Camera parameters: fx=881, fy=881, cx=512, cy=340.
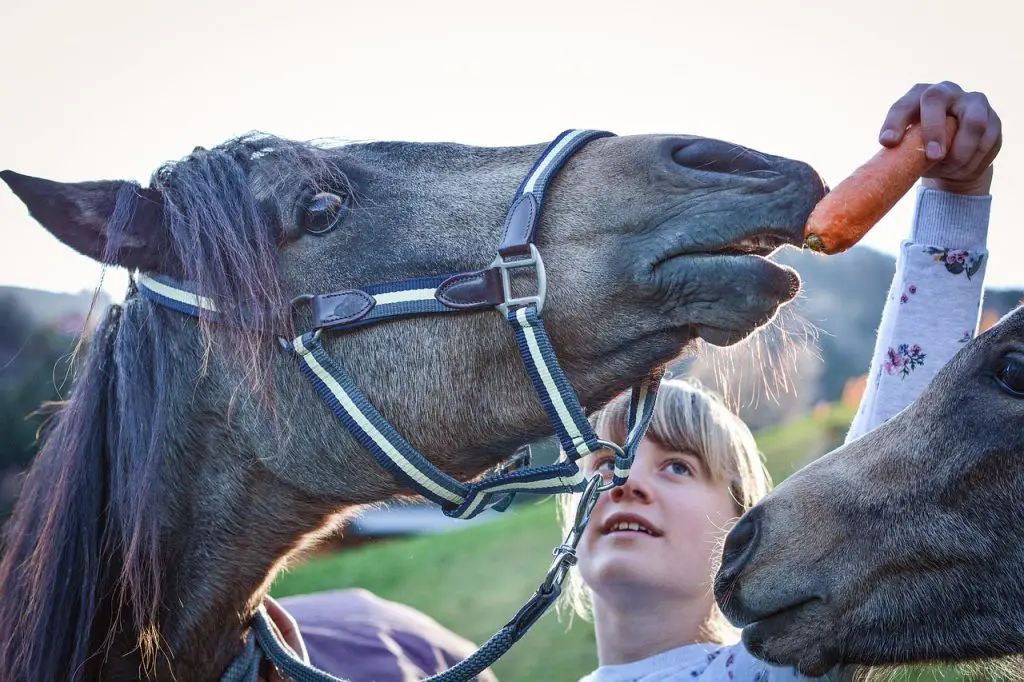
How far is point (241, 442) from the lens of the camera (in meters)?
1.96

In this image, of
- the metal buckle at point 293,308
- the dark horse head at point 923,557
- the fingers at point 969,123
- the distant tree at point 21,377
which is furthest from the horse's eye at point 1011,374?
the distant tree at point 21,377

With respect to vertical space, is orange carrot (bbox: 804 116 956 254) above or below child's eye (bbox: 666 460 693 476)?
above

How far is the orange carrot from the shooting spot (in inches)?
66.8

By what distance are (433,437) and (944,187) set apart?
4.59 ft

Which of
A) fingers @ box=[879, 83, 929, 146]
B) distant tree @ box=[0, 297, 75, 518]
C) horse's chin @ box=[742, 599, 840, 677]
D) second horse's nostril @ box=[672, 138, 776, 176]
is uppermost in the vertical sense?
fingers @ box=[879, 83, 929, 146]

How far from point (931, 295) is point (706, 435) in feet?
2.56

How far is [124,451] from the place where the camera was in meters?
1.91

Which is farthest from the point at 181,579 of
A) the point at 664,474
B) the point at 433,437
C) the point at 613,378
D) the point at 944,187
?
the point at 944,187

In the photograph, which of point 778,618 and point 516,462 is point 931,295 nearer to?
point 778,618

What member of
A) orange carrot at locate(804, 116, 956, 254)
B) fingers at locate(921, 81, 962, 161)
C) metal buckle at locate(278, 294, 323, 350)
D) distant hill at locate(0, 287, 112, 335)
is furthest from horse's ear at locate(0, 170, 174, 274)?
fingers at locate(921, 81, 962, 161)

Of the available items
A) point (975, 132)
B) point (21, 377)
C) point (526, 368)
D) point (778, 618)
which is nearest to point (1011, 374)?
point (975, 132)

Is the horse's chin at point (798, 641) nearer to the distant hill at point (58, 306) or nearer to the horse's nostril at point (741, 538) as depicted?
the horse's nostril at point (741, 538)

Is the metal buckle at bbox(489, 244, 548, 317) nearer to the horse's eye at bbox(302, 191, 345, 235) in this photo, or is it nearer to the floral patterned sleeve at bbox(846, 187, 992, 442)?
Result: the horse's eye at bbox(302, 191, 345, 235)

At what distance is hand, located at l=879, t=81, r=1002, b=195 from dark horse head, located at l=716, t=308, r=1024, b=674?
1.36ft
